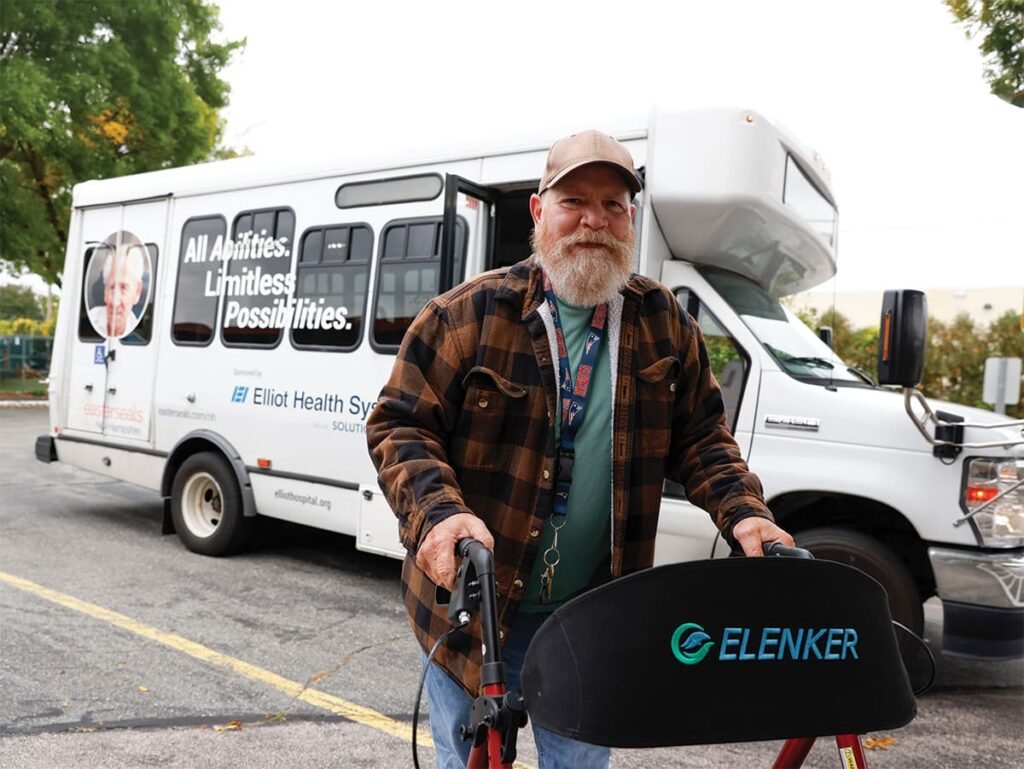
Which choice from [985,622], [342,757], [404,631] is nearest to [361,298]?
[404,631]

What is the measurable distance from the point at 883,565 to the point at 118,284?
641 cm

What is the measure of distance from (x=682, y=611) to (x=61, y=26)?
20.9m

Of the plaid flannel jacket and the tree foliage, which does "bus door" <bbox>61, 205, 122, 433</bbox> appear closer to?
the plaid flannel jacket

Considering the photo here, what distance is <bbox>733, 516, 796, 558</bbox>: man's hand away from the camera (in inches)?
82.0

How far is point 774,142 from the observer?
4969 millimetres

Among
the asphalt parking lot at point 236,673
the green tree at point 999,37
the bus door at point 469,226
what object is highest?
the green tree at point 999,37

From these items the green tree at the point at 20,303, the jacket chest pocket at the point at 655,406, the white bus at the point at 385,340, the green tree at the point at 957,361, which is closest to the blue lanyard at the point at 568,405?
the jacket chest pocket at the point at 655,406

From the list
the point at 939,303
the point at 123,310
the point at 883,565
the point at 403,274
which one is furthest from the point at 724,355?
the point at 939,303

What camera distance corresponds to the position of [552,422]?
2.16 m

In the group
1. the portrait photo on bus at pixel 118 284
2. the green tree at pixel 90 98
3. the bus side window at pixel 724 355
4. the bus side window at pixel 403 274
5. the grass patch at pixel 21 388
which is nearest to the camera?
the bus side window at pixel 724 355

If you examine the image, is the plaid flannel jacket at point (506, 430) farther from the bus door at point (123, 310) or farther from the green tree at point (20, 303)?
the green tree at point (20, 303)

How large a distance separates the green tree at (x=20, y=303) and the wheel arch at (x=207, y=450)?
67.3m

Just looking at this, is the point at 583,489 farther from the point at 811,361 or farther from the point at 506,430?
the point at 811,361

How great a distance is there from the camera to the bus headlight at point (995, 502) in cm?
430
